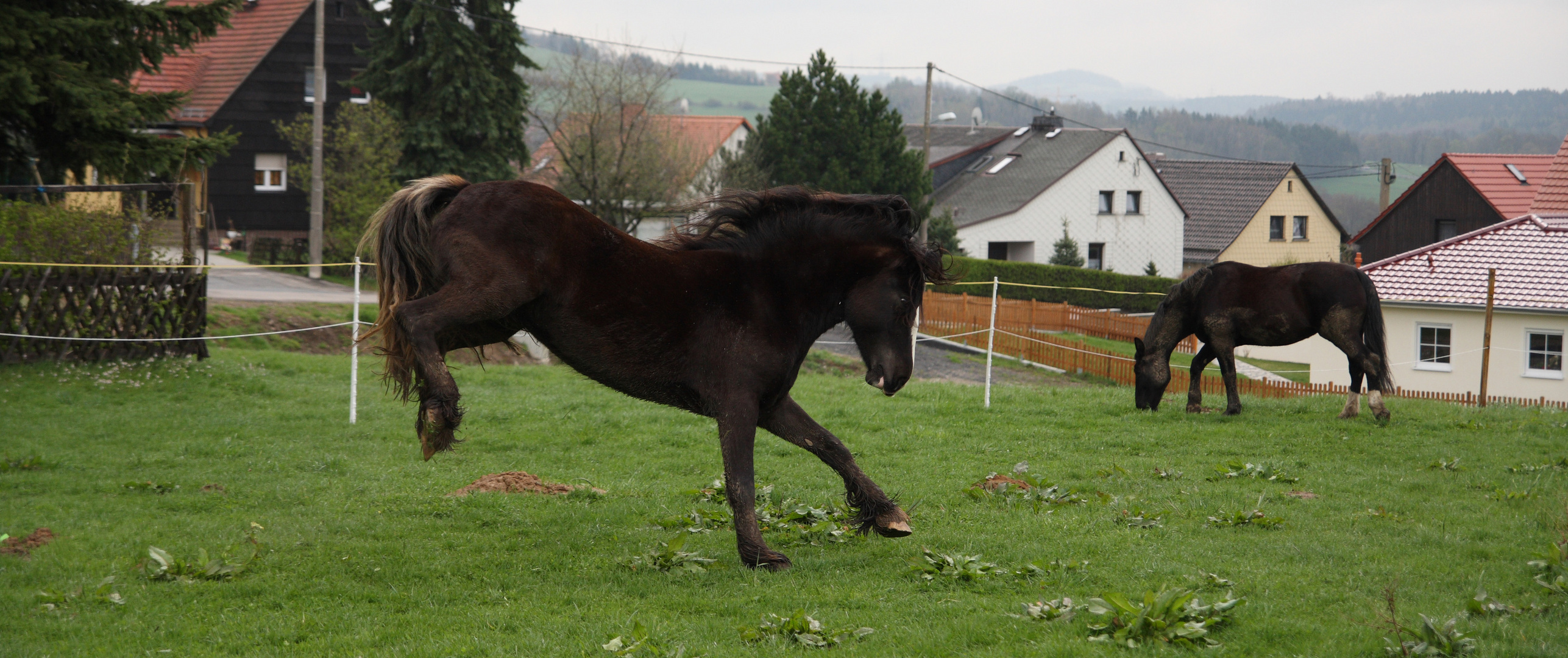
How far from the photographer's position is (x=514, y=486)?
802 cm

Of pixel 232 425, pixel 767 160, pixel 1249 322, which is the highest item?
pixel 767 160

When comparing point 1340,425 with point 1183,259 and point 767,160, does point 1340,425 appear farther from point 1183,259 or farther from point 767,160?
point 1183,259

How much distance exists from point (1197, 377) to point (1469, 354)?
1352 cm

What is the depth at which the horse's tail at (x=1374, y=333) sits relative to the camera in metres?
11.5

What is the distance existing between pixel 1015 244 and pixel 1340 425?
35.4 meters

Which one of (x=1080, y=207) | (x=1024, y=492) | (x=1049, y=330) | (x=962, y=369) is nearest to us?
(x=1024, y=492)

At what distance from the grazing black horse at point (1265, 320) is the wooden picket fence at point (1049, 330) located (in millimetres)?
7001

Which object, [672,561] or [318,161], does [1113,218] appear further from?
[672,561]

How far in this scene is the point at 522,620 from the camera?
4820 millimetres

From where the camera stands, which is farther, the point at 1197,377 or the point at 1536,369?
the point at 1536,369

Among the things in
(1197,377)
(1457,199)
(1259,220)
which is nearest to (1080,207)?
(1259,220)

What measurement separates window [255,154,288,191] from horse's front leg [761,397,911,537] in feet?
112

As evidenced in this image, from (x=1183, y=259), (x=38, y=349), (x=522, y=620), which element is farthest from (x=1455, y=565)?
(x=1183, y=259)

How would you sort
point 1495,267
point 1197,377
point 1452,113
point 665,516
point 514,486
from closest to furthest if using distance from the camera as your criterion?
point 665,516 → point 514,486 → point 1197,377 → point 1495,267 → point 1452,113
